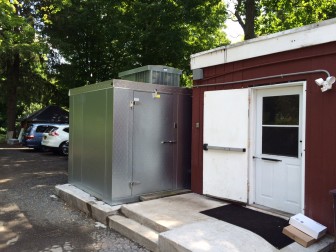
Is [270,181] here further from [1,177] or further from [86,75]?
[86,75]

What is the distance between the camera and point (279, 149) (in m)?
5.52

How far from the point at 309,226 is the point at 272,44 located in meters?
2.94

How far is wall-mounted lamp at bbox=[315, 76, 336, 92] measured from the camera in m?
4.53

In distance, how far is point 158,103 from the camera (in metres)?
6.79

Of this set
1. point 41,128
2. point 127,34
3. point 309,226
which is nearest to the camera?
point 309,226

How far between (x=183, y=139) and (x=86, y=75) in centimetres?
1145

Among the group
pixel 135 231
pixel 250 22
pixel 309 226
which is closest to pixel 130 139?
pixel 135 231

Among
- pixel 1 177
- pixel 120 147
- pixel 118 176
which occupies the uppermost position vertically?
pixel 120 147

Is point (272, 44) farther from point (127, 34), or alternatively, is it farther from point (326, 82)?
point (127, 34)

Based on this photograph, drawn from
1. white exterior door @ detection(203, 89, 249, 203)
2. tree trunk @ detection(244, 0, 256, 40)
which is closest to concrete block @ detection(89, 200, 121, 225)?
white exterior door @ detection(203, 89, 249, 203)

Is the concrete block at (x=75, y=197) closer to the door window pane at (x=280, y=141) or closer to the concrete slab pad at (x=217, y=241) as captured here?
the concrete slab pad at (x=217, y=241)

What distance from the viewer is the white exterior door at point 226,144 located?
5863 mm

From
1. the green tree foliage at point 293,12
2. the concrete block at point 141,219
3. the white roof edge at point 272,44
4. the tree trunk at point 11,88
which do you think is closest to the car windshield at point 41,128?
the tree trunk at point 11,88

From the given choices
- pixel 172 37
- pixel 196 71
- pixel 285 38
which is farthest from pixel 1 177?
pixel 285 38
